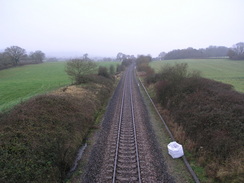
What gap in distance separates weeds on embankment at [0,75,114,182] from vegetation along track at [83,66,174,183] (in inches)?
60.4

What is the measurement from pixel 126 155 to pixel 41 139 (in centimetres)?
507

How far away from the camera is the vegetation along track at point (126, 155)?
8.32m


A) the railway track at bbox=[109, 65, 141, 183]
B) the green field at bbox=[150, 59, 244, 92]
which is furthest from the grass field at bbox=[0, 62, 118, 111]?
A: the green field at bbox=[150, 59, 244, 92]

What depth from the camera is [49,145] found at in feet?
31.4

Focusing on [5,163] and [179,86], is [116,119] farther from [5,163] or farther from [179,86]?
[5,163]

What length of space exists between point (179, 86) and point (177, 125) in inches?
240

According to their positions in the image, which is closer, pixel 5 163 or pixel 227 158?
pixel 5 163

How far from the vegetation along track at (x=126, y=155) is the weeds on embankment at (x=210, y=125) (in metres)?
2.27

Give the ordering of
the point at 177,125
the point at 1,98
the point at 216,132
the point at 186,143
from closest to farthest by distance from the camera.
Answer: the point at 216,132, the point at 186,143, the point at 177,125, the point at 1,98

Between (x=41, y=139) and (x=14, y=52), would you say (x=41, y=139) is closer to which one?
(x=41, y=139)

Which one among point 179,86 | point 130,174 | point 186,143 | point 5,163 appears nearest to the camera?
point 5,163

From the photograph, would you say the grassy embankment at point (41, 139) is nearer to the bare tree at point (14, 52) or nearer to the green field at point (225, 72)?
the green field at point (225, 72)

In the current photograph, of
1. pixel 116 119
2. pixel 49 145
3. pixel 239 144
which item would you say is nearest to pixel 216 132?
pixel 239 144

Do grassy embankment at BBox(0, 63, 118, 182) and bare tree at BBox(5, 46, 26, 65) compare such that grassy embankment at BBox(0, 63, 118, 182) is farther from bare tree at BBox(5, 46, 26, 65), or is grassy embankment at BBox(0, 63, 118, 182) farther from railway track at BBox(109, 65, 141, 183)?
bare tree at BBox(5, 46, 26, 65)
